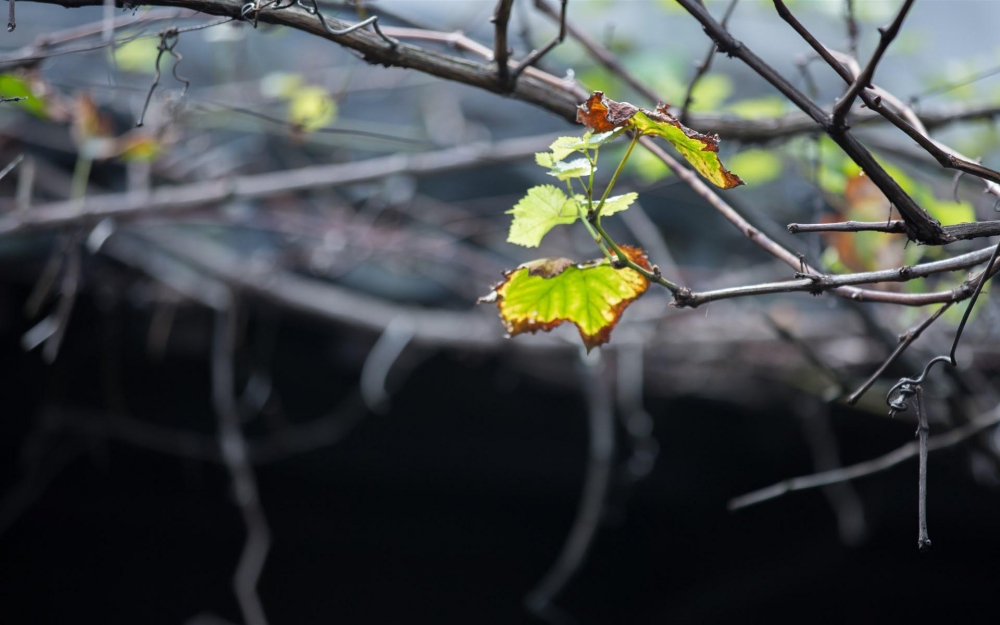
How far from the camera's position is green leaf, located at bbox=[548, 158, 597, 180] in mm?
367

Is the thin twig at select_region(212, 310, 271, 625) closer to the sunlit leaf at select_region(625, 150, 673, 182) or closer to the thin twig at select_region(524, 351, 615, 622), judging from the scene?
the thin twig at select_region(524, 351, 615, 622)

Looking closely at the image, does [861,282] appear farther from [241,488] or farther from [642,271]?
[241,488]

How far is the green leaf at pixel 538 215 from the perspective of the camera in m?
0.39

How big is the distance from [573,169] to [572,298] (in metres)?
0.09

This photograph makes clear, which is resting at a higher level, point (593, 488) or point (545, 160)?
point (545, 160)

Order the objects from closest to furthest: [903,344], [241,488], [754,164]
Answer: [903,344]
[241,488]
[754,164]

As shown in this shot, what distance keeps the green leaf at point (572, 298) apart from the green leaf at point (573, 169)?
0.06 m

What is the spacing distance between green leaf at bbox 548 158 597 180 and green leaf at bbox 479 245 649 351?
0.06 metres

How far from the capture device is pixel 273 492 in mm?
1812

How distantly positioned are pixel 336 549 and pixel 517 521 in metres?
0.51

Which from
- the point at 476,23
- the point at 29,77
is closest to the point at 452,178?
the point at 476,23

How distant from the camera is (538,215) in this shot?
40 cm

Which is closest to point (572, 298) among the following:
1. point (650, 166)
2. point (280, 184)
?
point (650, 166)

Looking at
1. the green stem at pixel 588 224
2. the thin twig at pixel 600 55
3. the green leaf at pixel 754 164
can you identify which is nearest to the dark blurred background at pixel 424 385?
the green leaf at pixel 754 164
